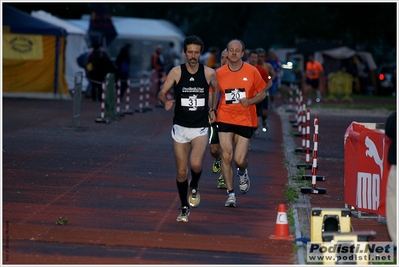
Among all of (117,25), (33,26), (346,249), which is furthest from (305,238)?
(117,25)

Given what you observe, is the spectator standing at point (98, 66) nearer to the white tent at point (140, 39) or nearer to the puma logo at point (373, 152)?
the white tent at point (140, 39)

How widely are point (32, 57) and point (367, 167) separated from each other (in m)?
24.8

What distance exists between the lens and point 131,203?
11250 millimetres

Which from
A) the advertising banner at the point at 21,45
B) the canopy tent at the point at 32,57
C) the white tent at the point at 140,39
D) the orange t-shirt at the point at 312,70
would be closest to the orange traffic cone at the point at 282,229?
the canopy tent at the point at 32,57

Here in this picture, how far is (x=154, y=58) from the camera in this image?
114ft

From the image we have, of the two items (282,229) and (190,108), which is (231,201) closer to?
(190,108)

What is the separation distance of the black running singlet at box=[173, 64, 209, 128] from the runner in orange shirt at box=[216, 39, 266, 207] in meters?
1.22

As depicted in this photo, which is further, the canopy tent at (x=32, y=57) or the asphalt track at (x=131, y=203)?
the canopy tent at (x=32, y=57)

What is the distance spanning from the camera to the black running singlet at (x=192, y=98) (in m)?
9.96

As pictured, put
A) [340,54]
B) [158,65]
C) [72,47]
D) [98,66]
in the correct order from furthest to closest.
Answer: [340,54] → [72,47] → [158,65] → [98,66]

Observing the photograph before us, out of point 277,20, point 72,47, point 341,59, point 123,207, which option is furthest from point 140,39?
point 123,207

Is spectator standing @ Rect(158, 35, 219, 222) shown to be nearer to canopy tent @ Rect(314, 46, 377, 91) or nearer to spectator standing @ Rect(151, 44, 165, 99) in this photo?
spectator standing @ Rect(151, 44, 165, 99)

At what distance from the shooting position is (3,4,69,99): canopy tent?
33406mm

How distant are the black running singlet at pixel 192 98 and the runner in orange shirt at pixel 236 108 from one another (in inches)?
48.0
